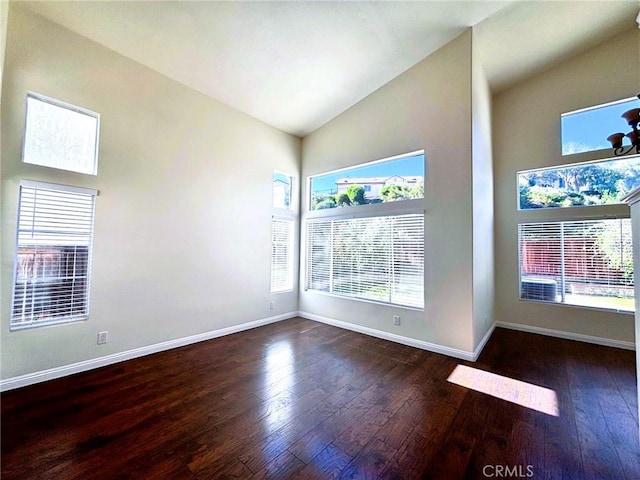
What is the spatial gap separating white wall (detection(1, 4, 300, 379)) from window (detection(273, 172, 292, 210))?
0.96ft

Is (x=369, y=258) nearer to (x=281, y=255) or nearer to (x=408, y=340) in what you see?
(x=408, y=340)

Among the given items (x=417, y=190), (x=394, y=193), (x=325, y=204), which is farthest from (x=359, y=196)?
(x=417, y=190)

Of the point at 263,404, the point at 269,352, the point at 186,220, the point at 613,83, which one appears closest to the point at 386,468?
the point at 263,404

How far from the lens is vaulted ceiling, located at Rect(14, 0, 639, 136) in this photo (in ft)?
9.10

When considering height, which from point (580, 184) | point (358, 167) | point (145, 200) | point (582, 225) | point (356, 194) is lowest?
point (582, 225)

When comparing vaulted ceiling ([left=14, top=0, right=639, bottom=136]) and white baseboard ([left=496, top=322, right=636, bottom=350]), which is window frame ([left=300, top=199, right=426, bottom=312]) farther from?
white baseboard ([left=496, top=322, right=636, bottom=350])

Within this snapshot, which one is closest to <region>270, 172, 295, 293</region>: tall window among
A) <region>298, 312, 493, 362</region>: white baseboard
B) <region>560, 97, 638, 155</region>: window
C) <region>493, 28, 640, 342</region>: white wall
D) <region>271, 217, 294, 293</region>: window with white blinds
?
<region>271, 217, 294, 293</region>: window with white blinds

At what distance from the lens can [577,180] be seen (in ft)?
14.0

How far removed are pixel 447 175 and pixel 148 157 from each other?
153 inches

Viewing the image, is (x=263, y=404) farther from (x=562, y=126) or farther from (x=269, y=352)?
(x=562, y=126)

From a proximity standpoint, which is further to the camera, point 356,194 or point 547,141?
point 356,194

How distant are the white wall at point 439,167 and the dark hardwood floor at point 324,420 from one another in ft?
1.85

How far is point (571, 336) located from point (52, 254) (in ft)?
23.0

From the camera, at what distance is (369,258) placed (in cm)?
446
